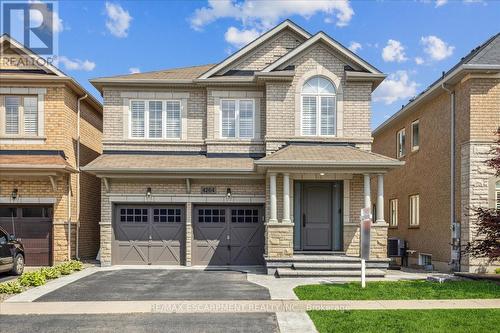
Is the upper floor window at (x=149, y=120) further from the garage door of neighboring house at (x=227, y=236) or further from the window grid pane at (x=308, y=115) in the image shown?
the window grid pane at (x=308, y=115)

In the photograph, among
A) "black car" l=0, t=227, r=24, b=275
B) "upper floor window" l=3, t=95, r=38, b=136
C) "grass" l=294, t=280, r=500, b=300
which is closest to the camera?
"grass" l=294, t=280, r=500, b=300

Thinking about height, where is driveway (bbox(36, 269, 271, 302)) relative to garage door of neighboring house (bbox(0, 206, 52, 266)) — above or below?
below

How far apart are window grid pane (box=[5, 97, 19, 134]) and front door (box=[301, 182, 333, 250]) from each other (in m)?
10.7

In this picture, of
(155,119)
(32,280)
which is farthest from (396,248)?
(32,280)

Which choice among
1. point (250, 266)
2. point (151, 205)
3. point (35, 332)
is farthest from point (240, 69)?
point (35, 332)

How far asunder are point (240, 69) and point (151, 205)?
615cm

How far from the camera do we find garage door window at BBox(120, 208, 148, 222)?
703 inches

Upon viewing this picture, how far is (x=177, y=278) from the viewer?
47.6 feet

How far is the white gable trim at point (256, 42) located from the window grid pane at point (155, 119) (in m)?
2.03

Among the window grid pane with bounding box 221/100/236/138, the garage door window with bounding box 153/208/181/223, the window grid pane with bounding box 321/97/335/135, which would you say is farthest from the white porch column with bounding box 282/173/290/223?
the garage door window with bounding box 153/208/181/223

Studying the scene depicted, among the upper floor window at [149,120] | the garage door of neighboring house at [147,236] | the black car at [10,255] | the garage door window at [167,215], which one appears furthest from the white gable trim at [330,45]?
the black car at [10,255]

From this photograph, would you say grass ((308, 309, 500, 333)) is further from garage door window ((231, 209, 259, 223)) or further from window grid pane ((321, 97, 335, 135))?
window grid pane ((321, 97, 335, 135))

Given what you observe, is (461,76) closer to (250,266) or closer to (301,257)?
(301,257)

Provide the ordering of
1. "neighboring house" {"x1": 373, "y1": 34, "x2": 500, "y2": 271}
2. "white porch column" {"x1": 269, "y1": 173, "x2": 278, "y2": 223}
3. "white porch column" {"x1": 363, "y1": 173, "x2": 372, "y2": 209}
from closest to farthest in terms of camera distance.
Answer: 1. "neighboring house" {"x1": 373, "y1": 34, "x2": 500, "y2": 271}
2. "white porch column" {"x1": 269, "y1": 173, "x2": 278, "y2": 223}
3. "white porch column" {"x1": 363, "y1": 173, "x2": 372, "y2": 209}
